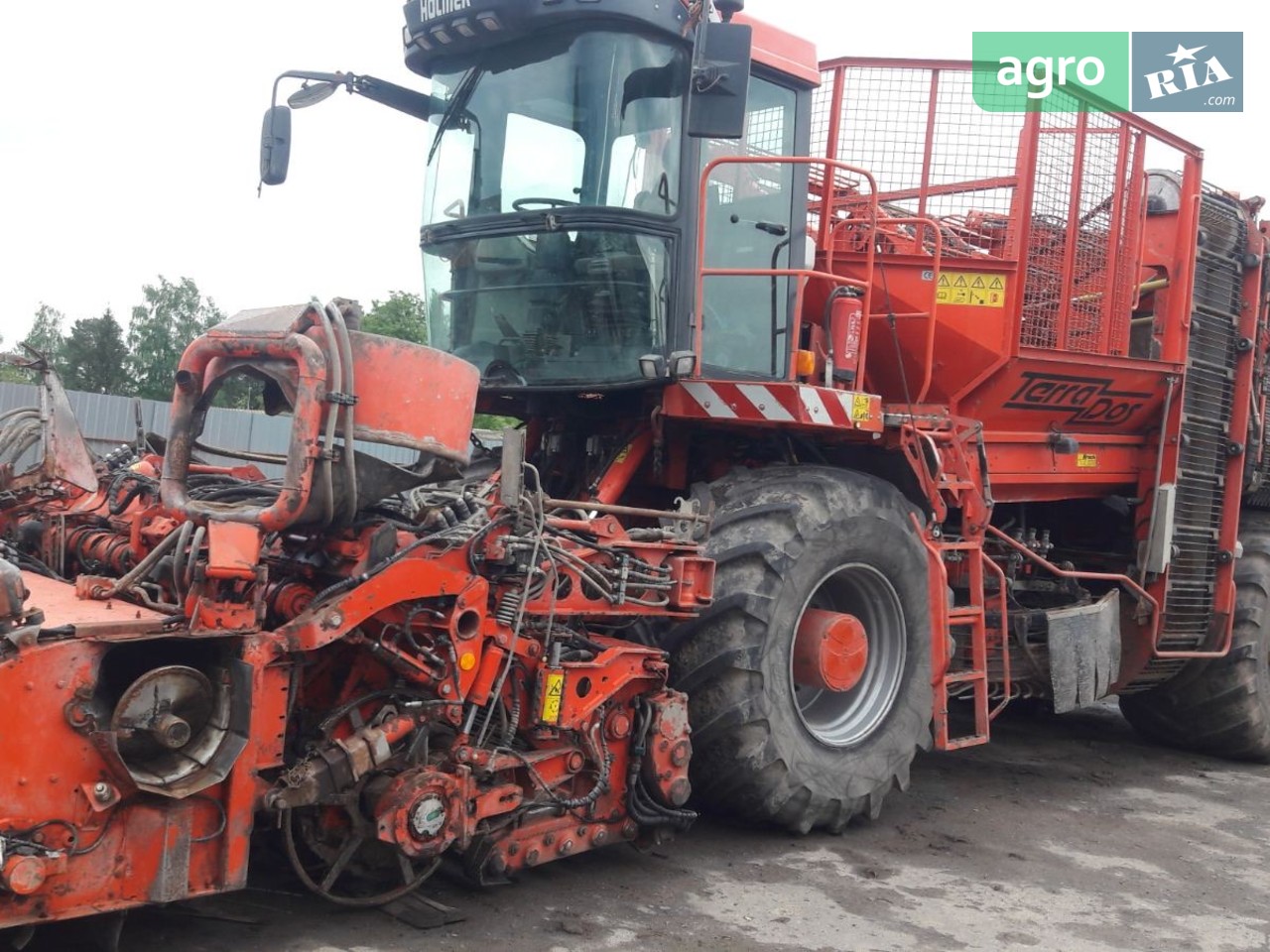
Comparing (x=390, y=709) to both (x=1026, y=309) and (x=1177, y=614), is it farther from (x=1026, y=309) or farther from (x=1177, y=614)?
(x=1177, y=614)

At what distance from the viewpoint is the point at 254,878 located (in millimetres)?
4094

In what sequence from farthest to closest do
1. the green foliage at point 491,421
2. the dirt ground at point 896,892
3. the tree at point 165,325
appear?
1. the tree at point 165,325
2. the green foliage at point 491,421
3. the dirt ground at point 896,892

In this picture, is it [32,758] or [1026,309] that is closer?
[32,758]

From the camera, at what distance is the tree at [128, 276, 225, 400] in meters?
47.6

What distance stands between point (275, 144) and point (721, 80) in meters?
2.08

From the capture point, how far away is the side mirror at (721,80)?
4566 mm

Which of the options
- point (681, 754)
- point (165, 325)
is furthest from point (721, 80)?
point (165, 325)

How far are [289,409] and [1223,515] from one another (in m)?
5.68

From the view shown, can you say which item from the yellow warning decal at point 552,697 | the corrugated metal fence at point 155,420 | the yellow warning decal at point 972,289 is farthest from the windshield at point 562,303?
the corrugated metal fence at point 155,420

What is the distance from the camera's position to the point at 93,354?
41.5 meters

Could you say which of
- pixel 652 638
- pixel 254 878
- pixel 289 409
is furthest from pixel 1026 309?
pixel 254 878

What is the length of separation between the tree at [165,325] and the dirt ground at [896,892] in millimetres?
45117

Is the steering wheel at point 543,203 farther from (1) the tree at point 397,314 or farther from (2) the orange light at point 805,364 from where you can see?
(1) the tree at point 397,314

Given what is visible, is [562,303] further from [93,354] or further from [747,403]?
[93,354]
